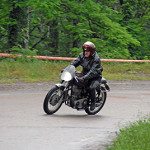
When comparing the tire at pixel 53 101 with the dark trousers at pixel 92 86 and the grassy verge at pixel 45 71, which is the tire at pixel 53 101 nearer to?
the dark trousers at pixel 92 86

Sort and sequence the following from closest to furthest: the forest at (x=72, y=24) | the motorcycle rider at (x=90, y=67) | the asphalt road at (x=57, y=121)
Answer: the asphalt road at (x=57, y=121) → the motorcycle rider at (x=90, y=67) → the forest at (x=72, y=24)

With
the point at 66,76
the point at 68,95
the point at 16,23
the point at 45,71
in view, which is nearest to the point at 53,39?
the point at 16,23

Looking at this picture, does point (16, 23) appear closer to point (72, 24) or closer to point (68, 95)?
point (72, 24)

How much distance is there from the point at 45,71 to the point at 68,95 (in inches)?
333

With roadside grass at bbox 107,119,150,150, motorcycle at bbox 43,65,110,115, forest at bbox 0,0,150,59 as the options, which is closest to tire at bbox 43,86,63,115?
motorcycle at bbox 43,65,110,115

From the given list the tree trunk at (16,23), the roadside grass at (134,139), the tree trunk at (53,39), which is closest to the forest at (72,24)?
the tree trunk at (16,23)

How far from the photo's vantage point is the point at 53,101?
516 inches

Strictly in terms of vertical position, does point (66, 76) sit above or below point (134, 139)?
below

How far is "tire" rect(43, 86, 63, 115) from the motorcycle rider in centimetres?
62

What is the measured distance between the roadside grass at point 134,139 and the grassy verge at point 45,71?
968 centimetres

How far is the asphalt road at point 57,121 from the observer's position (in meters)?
A: 9.71

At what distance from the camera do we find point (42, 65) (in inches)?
877

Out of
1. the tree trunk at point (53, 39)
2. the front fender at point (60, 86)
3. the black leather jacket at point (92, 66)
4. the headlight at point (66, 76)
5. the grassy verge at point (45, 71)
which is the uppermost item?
the black leather jacket at point (92, 66)

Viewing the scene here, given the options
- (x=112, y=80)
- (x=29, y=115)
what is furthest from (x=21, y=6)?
(x=29, y=115)
